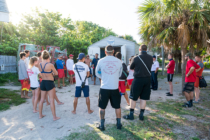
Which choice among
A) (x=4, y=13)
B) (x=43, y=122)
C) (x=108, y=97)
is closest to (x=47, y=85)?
(x=43, y=122)

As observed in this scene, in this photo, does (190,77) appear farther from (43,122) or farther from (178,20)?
(43,122)

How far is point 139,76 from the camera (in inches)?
146

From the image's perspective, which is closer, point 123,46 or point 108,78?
point 108,78

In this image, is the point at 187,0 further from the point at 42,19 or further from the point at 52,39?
the point at 42,19

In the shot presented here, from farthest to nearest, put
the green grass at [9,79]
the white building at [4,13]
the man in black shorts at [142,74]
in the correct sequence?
the green grass at [9,79]
the white building at [4,13]
the man in black shorts at [142,74]

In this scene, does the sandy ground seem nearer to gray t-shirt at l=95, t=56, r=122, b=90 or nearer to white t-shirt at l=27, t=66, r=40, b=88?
white t-shirt at l=27, t=66, r=40, b=88

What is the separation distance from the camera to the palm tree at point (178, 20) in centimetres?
571

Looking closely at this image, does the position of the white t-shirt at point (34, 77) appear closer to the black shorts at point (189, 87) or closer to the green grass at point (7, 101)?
the green grass at point (7, 101)

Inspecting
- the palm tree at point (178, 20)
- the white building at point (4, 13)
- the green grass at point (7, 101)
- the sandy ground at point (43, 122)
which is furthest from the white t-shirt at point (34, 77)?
the palm tree at point (178, 20)

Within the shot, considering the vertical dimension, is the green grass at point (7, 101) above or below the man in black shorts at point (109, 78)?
below

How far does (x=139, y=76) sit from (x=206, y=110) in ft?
9.23

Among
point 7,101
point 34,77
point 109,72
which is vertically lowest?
point 7,101

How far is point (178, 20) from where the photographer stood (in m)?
6.34

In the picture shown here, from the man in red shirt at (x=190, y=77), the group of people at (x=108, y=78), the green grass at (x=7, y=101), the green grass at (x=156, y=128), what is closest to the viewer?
the green grass at (x=156, y=128)
